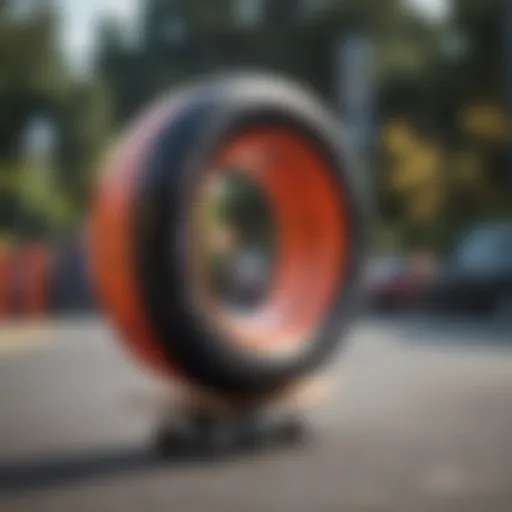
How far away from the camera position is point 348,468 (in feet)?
22.5

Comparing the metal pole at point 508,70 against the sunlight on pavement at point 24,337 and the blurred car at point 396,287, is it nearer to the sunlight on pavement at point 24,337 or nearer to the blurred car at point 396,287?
the blurred car at point 396,287

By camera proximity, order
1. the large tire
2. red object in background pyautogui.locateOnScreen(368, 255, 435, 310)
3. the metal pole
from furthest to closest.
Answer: the metal pole → red object in background pyautogui.locateOnScreen(368, 255, 435, 310) → the large tire

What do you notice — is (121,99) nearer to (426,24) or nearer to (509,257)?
(426,24)

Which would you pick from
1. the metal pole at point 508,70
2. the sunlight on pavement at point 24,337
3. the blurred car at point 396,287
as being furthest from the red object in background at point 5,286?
the metal pole at point 508,70

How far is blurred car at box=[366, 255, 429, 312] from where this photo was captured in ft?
68.7

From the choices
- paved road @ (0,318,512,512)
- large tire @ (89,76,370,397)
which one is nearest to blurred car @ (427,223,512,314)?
paved road @ (0,318,512,512)

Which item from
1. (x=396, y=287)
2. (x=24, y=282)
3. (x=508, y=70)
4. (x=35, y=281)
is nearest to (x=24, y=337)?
(x=24, y=282)

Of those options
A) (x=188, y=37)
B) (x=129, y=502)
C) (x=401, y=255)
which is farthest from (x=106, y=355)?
(x=188, y=37)

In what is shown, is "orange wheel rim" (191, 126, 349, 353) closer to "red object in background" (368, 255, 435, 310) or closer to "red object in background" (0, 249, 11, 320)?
"red object in background" (0, 249, 11, 320)

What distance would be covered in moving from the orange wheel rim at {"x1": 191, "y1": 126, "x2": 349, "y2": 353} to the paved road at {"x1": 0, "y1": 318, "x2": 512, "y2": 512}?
822mm

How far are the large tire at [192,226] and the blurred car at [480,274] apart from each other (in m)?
9.81

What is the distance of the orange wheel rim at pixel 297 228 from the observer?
26.6ft

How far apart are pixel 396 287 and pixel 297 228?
42.4 feet

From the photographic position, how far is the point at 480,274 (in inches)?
717
